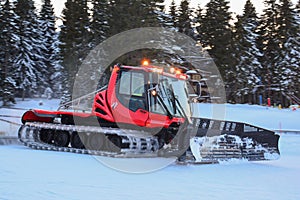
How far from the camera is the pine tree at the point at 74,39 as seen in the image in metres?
35.1

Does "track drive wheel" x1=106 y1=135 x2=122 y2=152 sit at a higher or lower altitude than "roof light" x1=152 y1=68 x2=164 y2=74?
lower

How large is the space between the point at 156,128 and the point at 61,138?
11.5 ft

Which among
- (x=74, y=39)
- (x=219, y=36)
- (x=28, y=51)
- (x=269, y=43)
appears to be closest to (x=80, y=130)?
(x=74, y=39)

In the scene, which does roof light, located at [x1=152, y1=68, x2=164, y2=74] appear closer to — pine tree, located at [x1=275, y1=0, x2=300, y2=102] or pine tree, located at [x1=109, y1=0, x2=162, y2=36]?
pine tree, located at [x1=109, y1=0, x2=162, y2=36]

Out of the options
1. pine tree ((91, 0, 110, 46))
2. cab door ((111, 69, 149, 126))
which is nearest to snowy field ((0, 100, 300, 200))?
cab door ((111, 69, 149, 126))

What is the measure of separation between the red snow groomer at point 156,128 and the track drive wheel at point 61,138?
0.47 m

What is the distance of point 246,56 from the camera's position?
40.6 m

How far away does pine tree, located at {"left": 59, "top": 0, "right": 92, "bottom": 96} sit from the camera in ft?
115

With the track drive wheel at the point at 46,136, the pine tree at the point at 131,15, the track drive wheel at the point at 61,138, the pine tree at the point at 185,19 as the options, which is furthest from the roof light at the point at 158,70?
the pine tree at the point at 185,19

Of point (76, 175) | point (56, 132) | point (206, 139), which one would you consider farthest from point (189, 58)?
point (76, 175)

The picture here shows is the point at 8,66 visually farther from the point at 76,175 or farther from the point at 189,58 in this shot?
the point at 76,175

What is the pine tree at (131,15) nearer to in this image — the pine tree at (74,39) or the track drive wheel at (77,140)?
the pine tree at (74,39)

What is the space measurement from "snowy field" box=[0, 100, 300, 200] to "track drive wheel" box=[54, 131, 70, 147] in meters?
1.88

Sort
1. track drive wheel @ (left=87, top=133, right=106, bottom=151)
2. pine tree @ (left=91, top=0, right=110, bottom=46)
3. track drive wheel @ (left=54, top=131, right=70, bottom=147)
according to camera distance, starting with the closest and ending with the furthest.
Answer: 1. track drive wheel @ (left=87, top=133, right=106, bottom=151)
2. track drive wheel @ (left=54, top=131, right=70, bottom=147)
3. pine tree @ (left=91, top=0, right=110, bottom=46)
